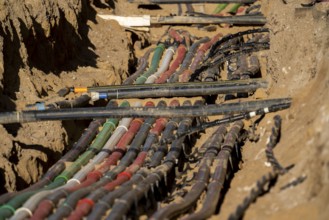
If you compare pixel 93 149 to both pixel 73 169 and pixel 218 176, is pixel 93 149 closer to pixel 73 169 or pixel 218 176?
pixel 73 169

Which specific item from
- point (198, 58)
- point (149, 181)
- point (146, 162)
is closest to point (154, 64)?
point (198, 58)

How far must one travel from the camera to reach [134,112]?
12.6m

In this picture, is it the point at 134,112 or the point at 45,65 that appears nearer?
the point at 134,112

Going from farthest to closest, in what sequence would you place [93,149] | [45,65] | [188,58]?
[188,58] < [45,65] < [93,149]

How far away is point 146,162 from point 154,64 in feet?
19.8

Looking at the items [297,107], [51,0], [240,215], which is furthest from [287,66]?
[51,0]

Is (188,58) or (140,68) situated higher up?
(188,58)

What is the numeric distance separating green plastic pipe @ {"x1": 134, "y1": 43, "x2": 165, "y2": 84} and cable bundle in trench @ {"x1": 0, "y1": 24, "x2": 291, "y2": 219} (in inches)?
3.6

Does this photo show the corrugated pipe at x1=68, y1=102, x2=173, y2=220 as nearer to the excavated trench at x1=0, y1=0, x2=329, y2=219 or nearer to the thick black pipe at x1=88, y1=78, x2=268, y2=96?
the excavated trench at x1=0, y1=0, x2=329, y2=219

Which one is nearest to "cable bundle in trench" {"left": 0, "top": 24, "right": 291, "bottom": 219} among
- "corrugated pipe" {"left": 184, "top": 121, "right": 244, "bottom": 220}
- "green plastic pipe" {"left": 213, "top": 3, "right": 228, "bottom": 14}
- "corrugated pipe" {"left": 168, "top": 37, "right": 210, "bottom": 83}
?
"corrugated pipe" {"left": 184, "top": 121, "right": 244, "bottom": 220}

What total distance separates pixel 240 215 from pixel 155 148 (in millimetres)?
4163

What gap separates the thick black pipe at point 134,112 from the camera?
12.3m

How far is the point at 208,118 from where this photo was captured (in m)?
14.7

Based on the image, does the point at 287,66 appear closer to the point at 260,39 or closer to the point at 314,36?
the point at 314,36
